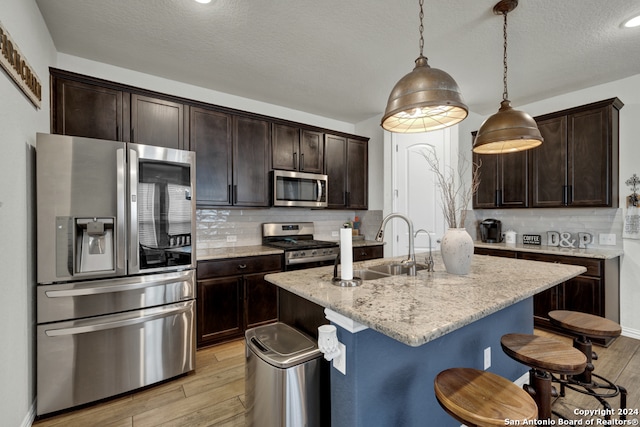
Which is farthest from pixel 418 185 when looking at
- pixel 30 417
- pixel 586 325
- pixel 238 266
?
pixel 30 417

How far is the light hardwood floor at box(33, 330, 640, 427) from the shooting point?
72.6 inches

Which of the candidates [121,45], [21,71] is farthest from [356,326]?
[121,45]

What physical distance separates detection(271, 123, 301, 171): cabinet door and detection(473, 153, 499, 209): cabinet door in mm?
2380

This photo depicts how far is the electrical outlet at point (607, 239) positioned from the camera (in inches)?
122

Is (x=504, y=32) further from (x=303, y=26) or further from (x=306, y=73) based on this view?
(x=306, y=73)

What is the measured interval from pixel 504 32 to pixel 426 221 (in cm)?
220

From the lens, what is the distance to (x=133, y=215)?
2.10m

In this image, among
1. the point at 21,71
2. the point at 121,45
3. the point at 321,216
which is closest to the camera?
the point at 21,71

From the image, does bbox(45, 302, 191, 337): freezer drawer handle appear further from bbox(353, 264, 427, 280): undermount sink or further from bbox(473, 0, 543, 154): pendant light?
bbox(473, 0, 543, 154): pendant light

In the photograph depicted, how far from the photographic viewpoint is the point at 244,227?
11.9ft

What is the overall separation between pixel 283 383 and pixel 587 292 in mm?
3185

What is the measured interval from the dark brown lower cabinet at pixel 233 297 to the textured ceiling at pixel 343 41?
1908 millimetres

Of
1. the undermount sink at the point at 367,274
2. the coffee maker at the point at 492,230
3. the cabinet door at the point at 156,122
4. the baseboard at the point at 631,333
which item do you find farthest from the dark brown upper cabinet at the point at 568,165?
the cabinet door at the point at 156,122

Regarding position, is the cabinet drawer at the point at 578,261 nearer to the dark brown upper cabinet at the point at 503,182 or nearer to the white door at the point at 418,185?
the dark brown upper cabinet at the point at 503,182
